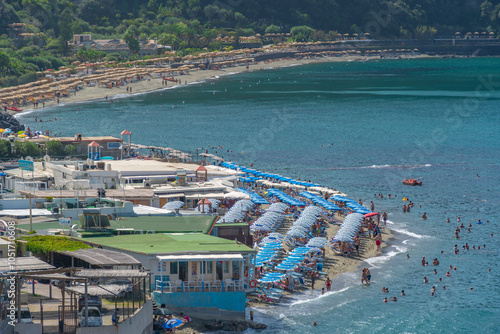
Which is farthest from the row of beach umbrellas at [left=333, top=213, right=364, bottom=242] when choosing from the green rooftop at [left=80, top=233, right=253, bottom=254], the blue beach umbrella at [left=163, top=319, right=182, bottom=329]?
the blue beach umbrella at [left=163, top=319, right=182, bottom=329]

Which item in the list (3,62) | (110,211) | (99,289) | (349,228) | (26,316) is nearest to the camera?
(26,316)

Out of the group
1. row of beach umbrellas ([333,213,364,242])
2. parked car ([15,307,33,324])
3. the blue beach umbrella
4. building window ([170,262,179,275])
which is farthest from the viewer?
row of beach umbrellas ([333,213,364,242])

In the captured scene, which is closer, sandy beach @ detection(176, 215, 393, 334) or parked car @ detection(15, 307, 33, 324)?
parked car @ detection(15, 307, 33, 324)

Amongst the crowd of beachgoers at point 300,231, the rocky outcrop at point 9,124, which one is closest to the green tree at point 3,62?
the rocky outcrop at point 9,124

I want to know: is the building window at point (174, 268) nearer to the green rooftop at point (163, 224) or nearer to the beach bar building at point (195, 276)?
the beach bar building at point (195, 276)

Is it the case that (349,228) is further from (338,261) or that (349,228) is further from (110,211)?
(110,211)

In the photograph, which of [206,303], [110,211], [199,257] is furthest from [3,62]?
[206,303]

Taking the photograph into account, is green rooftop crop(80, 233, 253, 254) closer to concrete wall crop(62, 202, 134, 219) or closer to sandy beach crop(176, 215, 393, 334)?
sandy beach crop(176, 215, 393, 334)
